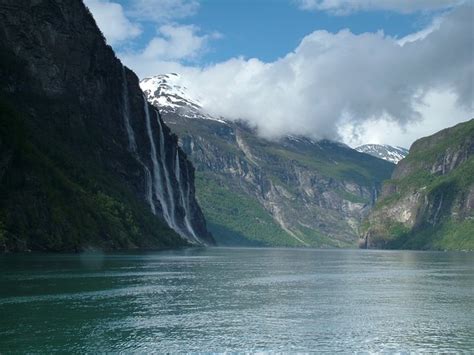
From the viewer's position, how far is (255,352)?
127 ft

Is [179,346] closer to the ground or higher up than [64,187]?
closer to the ground

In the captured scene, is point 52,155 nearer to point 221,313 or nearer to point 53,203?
point 53,203

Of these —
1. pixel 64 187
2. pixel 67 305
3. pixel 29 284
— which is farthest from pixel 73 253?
pixel 67 305

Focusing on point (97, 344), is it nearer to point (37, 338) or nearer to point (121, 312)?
point (37, 338)

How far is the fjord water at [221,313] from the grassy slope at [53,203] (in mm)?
35157

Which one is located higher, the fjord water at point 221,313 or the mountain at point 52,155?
the mountain at point 52,155

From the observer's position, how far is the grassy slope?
11912 centimetres

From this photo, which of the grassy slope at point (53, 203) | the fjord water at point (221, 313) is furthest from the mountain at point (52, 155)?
A: the fjord water at point (221, 313)

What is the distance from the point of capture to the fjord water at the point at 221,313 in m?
41.3

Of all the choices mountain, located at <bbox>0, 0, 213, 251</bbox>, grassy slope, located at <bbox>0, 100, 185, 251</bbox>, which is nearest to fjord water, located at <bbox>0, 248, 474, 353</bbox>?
grassy slope, located at <bbox>0, 100, 185, 251</bbox>

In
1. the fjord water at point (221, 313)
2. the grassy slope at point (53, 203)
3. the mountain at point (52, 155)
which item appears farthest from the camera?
the mountain at point (52, 155)

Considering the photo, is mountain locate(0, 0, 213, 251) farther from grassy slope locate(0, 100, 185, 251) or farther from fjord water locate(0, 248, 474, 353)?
fjord water locate(0, 248, 474, 353)

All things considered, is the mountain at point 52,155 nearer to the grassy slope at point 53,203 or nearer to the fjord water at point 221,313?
the grassy slope at point 53,203

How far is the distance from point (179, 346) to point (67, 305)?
1796cm
